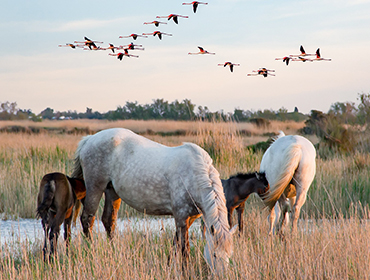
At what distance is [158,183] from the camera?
183 inches

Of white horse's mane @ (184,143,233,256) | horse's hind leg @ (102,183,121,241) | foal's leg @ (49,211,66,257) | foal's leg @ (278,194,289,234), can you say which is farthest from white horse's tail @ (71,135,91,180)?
foal's leg @ (278,194,289,234)

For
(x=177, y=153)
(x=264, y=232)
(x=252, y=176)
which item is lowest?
(x=264, y=232)

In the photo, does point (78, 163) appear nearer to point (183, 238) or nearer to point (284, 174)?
point (183, 238)

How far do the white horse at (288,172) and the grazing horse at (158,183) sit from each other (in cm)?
171

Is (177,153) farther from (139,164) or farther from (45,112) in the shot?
(45,112)

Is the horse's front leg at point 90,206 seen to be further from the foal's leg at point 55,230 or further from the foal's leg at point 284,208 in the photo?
the foal's leg at point 284,208

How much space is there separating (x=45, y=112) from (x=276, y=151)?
82.9 m

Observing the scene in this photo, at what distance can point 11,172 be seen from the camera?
10547 millimetres

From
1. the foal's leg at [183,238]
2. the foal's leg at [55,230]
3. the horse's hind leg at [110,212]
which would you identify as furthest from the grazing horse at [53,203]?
the foal's leg at [183,238]

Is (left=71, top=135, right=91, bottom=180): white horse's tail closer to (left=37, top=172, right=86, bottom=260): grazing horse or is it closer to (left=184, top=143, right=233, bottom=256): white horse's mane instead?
(left=37, top=172, right=86, bottom=260): grazing horse

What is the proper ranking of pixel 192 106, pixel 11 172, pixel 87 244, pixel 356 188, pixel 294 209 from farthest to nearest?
pixel 192 106 < pixel 11 172 < pixel 356 188 < pixel 294 209 < pixel 87 244

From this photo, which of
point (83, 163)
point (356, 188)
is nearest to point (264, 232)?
point (83, 163)

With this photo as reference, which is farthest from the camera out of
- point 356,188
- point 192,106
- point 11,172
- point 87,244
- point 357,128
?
point 192,106

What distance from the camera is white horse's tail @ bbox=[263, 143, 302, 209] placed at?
19.0 feet
